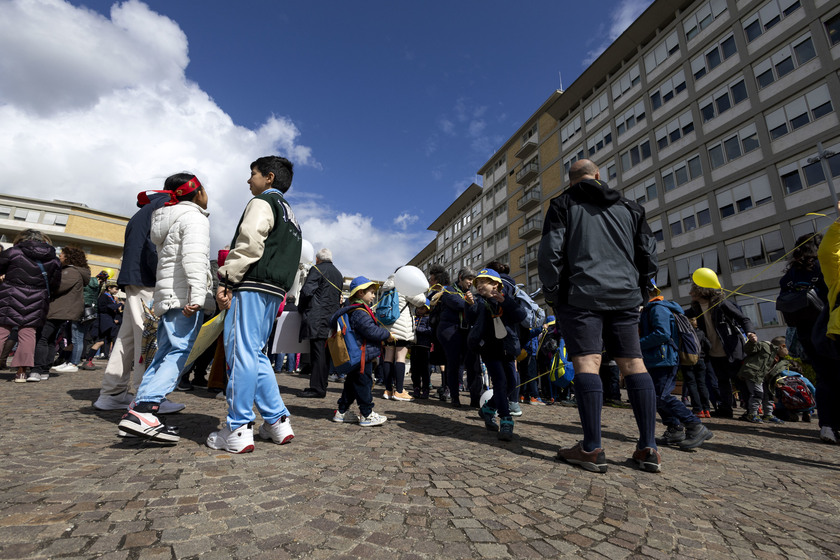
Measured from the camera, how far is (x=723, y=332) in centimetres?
600

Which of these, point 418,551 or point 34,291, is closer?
point 418,551

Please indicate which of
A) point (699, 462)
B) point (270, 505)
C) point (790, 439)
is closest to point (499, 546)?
point (270, 505)

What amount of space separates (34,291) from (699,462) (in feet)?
26.4

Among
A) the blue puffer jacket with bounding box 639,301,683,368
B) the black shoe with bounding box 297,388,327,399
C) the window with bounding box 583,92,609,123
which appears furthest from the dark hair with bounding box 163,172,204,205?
the window with bounding box 583,92,609,123

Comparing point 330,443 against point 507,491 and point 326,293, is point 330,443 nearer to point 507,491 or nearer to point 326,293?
point 507,491

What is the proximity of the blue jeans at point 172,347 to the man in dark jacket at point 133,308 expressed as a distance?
586 mm

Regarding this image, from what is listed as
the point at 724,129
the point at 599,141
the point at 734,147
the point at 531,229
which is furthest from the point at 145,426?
the point at 531,229

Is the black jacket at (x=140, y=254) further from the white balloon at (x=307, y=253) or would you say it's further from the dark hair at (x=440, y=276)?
the dark hair at (x=440, y=276)

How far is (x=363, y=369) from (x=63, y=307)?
5.70 m

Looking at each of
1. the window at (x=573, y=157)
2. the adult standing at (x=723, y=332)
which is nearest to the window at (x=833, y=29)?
the window at (x=573, y=157)

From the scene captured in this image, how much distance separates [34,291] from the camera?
564 cm

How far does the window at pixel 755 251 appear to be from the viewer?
21312 mm

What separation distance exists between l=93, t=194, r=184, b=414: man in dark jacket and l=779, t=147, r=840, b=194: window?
90.2ft

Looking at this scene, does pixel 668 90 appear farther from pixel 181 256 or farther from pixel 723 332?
pixel 181 256
